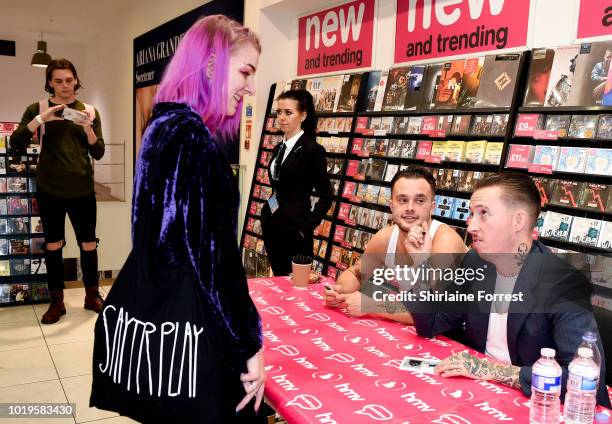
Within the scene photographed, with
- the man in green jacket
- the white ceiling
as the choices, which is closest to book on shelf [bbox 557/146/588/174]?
the man in green jacket

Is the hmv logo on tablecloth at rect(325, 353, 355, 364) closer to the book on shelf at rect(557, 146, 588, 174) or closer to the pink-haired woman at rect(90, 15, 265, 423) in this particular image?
the pink-haired woman at rect(90, 15, 265, 423)

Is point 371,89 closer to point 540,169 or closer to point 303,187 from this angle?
point 303,187

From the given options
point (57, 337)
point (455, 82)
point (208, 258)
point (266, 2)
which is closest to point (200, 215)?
point (208, 258)

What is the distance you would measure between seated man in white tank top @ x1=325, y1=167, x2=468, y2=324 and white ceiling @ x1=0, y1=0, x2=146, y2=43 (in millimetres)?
8320

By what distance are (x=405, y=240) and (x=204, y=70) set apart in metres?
1.11

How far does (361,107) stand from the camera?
4504 millimetres

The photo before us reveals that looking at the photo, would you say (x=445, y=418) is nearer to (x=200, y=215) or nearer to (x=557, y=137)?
(x=200, y=215)

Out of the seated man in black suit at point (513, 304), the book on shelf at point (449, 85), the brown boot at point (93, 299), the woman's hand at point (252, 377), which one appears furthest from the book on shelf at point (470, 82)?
the brown boot at point (93, 299)

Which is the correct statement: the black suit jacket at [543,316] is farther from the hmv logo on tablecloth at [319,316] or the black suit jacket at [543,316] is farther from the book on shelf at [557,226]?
the book on shelf at [557,226]

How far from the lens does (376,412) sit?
4.28ft

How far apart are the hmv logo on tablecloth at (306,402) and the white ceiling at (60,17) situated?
9.35 meters

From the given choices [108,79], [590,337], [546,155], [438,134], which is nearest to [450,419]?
[590,337]

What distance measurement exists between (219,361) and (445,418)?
21.7 inches

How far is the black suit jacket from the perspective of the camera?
1468 mm
